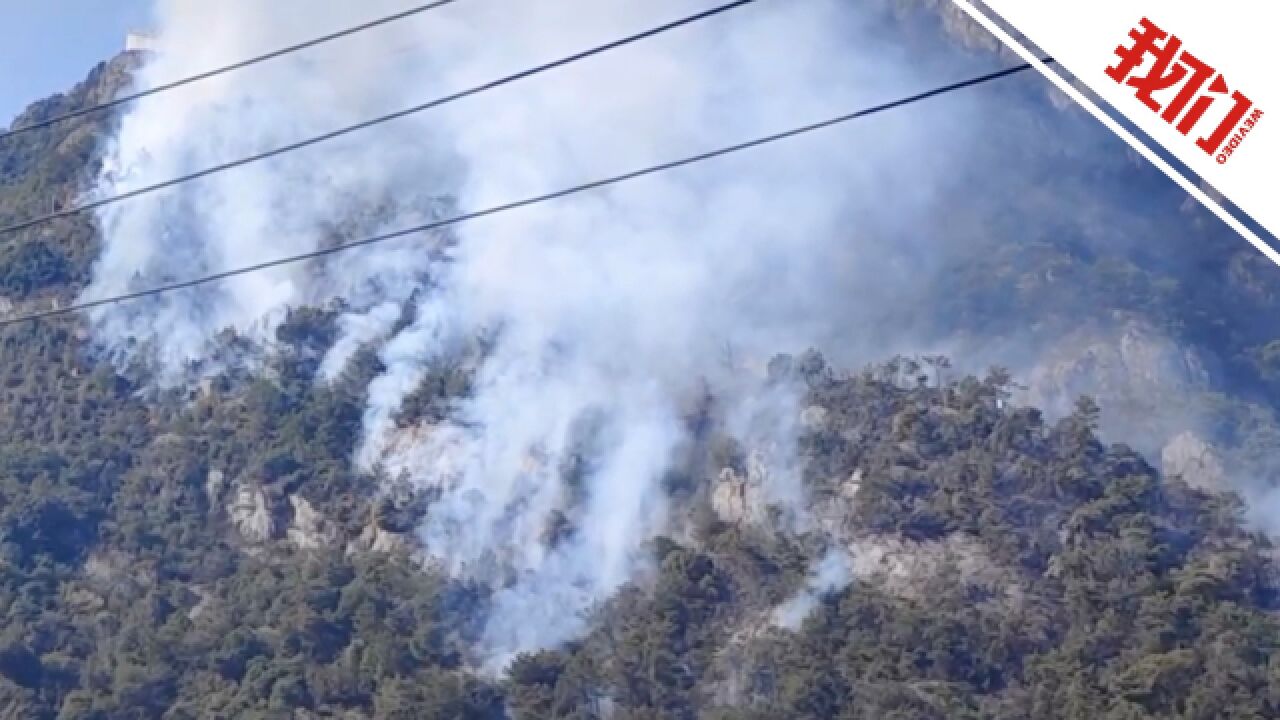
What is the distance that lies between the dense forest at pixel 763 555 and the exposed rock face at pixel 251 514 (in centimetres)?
10

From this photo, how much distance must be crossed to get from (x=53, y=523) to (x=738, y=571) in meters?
22.6

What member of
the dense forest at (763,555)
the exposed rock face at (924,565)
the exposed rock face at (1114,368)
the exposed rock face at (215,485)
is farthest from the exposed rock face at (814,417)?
the exposed rock face at (215,485)

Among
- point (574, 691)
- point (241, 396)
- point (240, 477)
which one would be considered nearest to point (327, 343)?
point (241, 396)

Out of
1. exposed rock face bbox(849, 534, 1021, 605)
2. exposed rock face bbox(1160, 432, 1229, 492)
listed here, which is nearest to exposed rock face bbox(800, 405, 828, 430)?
exposed rock face bbox(849, 534, 1021, 605)

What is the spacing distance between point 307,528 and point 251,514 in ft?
6.94

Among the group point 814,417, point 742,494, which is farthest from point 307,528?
point 814,417

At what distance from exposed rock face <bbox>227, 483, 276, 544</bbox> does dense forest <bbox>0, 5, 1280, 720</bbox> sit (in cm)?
10

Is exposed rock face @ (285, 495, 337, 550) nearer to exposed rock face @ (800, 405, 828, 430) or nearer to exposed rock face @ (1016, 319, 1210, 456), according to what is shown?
exposed rock face @ (800, 405, 828, 430)

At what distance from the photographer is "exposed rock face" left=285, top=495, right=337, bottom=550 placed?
52.5m

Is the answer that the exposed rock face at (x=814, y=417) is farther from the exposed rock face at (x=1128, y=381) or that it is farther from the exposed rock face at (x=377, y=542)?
the exposed rock face at (x=377, y=542)

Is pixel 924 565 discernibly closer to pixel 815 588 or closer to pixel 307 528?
pixel 815 588

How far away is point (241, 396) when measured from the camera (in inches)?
2338

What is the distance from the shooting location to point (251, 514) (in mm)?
54281

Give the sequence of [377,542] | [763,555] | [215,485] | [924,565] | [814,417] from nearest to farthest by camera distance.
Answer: [924,565] → [763,555] → [814,417] → [377,542] → [215,485]
